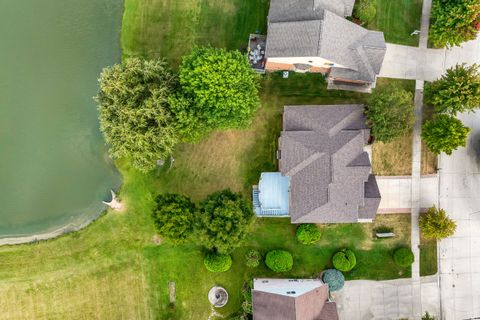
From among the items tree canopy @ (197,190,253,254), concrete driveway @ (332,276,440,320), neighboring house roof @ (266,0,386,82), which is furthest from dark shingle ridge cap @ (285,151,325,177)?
concrete driveway @ (332,276,440,320)

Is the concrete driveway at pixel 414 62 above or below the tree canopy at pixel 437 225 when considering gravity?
above

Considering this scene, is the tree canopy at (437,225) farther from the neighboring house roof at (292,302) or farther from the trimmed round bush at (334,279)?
the neighboring house roof at (292,302)

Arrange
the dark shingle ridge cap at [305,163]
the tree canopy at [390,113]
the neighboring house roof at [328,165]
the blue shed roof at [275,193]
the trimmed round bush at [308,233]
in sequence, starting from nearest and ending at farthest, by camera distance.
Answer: the tree canopy at [390,113], the neighboring house roof at [328,165], the dark shingle ridge cap at [305,163], the blue shed roof at [275,193], the trimmed round bush at [308,233]

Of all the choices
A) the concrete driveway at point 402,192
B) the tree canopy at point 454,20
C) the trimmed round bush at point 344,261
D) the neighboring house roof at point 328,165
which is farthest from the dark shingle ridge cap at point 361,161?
the tree canopy at point 454,20

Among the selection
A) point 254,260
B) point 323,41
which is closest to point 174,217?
point 254,260

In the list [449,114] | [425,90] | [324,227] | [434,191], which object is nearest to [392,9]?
[425,90]

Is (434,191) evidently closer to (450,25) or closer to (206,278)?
(450,25)

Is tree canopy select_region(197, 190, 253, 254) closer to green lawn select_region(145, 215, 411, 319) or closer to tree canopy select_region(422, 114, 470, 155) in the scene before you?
green lawn select_region(145, 215, 411, 319)
